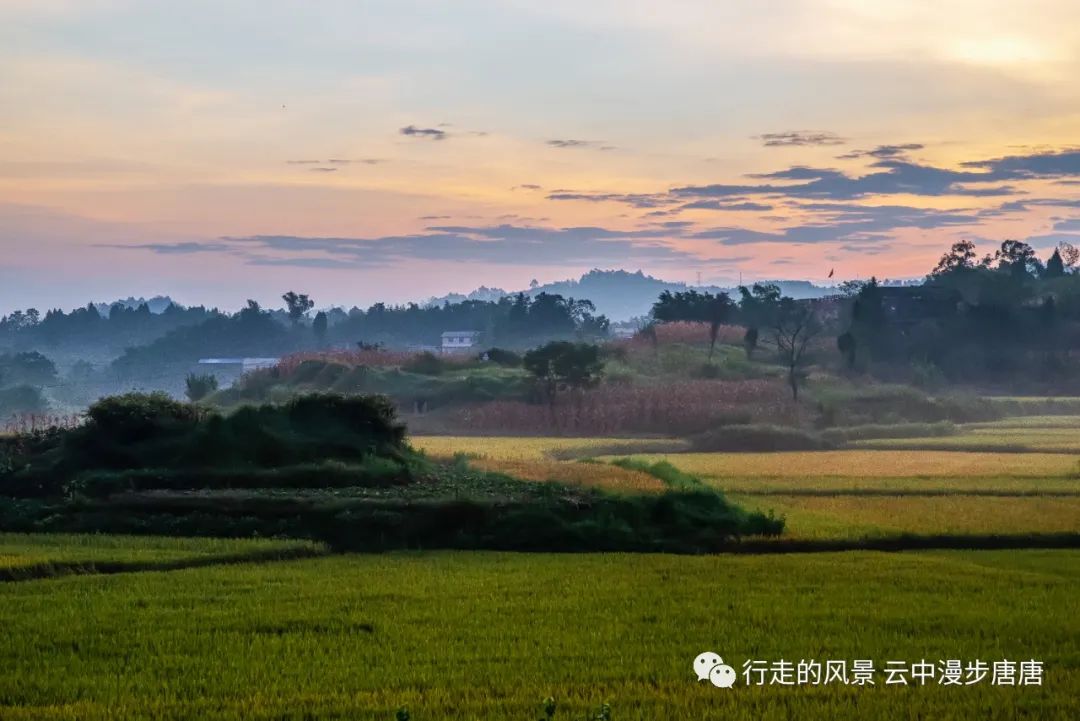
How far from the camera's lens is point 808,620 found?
41.5 ft

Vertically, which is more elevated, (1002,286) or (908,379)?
(1002,286)

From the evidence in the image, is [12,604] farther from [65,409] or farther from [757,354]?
[65,409]

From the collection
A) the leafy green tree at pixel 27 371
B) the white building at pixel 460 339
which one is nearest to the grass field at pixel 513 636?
the leafy green tree at pixel 27 371

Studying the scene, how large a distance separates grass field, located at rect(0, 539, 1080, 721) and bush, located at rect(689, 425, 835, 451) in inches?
1122

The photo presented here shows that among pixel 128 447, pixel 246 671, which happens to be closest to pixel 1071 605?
pixel 246 671

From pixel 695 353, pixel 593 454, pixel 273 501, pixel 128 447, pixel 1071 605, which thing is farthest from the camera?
pixel 695 353

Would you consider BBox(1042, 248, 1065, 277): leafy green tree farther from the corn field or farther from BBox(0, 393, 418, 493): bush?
BBox(0, 393, 418, 493): bush

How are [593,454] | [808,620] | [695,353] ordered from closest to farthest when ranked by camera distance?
[808,620]
[593,454]
[695,353]

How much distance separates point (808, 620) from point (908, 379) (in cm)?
5969

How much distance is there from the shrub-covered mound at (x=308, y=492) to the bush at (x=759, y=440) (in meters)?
17.2

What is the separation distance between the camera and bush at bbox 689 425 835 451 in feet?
151

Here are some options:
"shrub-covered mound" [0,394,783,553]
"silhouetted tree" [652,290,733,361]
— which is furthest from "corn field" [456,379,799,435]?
"silhouetted tree" [652,290,733,361]

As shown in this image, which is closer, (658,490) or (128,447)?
(658,490)

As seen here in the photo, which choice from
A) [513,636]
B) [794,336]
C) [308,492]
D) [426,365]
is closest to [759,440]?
[794,336]
